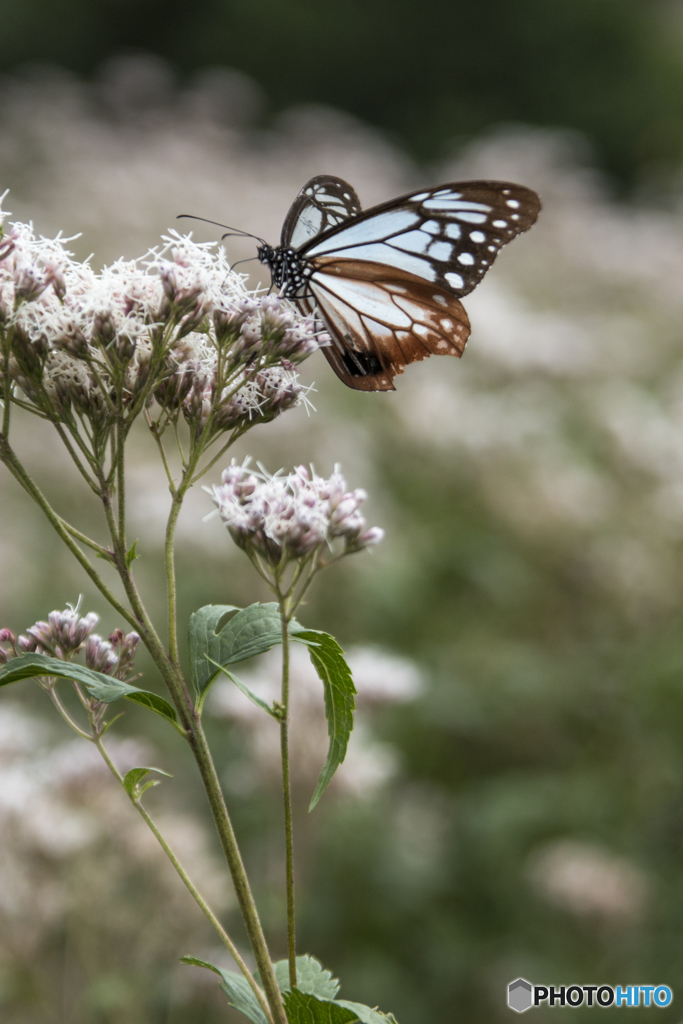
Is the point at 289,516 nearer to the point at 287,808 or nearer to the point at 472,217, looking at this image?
the point at 287,808

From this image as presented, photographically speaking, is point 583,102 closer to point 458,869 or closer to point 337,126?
point 337,126

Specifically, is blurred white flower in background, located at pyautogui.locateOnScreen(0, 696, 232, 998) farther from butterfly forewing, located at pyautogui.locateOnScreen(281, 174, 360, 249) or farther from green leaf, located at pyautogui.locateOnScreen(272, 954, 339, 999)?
butterfly forewing, located at pyautogui.locateOnScreen(281, 174, 360, 249)

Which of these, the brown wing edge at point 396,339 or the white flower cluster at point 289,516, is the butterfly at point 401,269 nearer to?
the brown wing edge at point 396,339

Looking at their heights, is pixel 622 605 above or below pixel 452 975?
above

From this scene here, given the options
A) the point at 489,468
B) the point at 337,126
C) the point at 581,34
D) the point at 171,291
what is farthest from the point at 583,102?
the point at 171,291

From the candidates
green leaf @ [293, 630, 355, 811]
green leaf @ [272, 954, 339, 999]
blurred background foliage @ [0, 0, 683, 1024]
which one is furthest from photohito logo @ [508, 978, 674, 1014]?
green leaf @ [293, 630, 355, 811]

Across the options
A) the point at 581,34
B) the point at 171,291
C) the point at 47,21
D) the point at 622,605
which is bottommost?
the point at 171,291

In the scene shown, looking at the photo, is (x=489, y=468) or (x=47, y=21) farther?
(x=47, y=21)

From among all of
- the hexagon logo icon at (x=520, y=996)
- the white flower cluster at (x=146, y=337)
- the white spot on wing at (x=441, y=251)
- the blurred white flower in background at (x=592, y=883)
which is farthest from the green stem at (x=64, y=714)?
the blurred white flower in background at (x=592, y=883)
